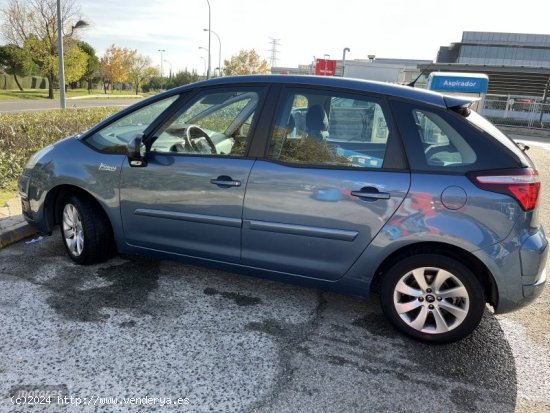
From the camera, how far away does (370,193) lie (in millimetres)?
2799

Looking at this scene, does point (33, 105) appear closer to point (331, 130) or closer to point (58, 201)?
point (58, 201)

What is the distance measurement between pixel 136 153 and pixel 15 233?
1913 mm

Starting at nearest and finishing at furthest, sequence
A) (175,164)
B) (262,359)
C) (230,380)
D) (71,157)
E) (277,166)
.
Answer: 1. (230,380)
2. (262,359)
3. (277,166)
4. (175,164)
5. (71,157)

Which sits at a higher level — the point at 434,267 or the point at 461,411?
the point at 434,267

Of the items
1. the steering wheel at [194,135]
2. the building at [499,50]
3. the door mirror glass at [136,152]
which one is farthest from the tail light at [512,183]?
the building at [499,50]

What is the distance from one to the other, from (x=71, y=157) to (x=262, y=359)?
2328mm

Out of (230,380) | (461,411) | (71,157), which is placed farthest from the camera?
(71,157)

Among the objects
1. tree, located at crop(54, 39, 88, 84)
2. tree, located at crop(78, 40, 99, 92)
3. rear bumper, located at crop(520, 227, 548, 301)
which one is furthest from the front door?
tree, located at crop(78, 40, 99, 92)

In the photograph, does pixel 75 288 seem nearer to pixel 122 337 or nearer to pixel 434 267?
pixel 122 337

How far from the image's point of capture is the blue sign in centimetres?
1086

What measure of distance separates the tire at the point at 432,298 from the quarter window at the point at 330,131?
72cm

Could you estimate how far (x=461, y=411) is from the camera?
2.33m

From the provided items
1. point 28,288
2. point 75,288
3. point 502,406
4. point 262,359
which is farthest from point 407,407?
point 28,288

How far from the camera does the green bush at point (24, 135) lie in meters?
6.09
